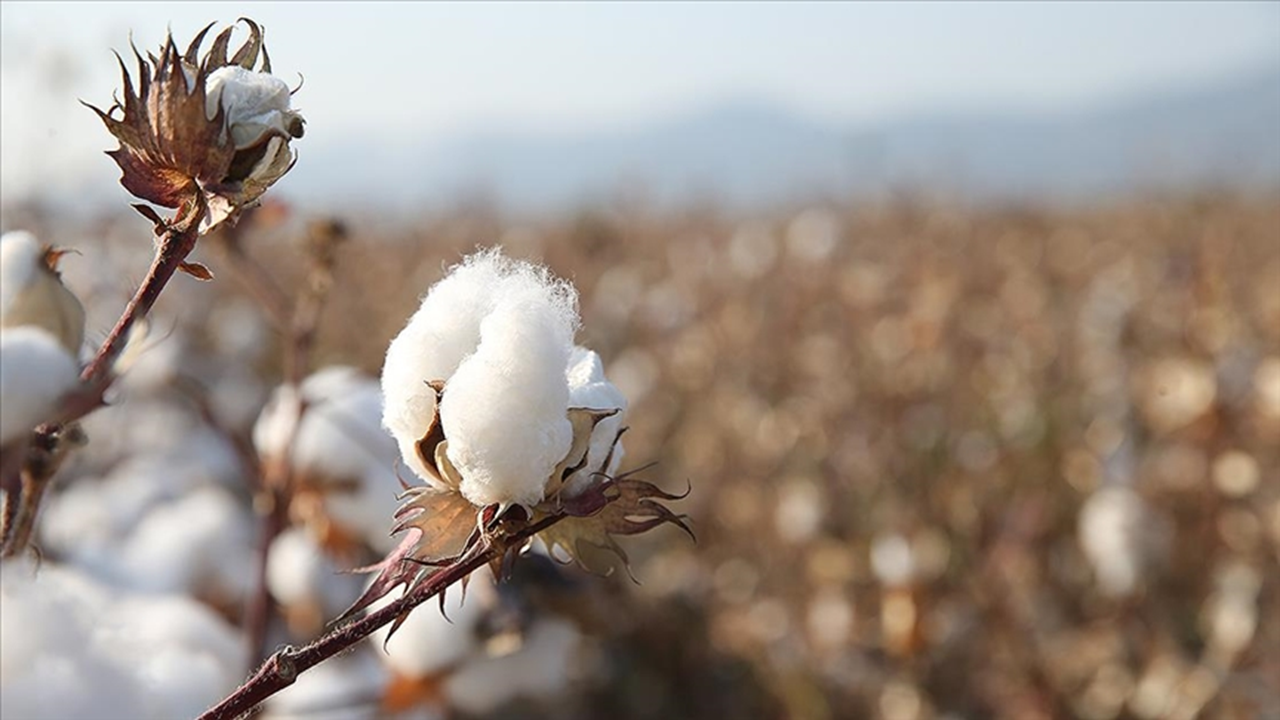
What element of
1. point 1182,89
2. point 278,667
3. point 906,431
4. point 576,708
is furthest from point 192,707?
point 1182,89

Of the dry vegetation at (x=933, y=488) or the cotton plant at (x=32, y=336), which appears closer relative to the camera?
the cotton plant at (x=32, y=336)

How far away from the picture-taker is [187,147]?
0.50 meters

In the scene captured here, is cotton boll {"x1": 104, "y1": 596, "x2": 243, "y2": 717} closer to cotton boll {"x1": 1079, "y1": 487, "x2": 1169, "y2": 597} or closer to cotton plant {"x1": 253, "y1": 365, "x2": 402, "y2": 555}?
cotton plant {"x1": 253, "y1": 365, "x2": 402, "y2": 555}

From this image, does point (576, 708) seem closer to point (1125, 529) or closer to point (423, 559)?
point (1125, 529)

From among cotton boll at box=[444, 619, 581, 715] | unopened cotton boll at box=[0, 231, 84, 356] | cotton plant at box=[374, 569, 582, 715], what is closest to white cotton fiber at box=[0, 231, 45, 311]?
unopened cotton boll at box=[0, 231, 84, 356]

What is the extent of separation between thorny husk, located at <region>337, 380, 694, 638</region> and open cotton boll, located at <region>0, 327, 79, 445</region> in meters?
0.14

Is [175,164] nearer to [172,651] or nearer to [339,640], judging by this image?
[339,640]

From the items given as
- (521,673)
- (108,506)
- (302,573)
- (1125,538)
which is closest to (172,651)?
(302,573)

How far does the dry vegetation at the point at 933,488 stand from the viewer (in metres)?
2.04

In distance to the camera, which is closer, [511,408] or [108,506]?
[511,408]

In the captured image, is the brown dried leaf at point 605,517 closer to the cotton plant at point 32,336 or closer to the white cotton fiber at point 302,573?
the cotton plant at point 32,336

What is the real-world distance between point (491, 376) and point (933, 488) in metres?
2.25

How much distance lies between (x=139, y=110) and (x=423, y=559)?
184mm

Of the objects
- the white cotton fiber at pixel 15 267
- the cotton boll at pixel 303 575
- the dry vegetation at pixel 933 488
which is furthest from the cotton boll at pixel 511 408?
the cotton boll at pixel 303 575
